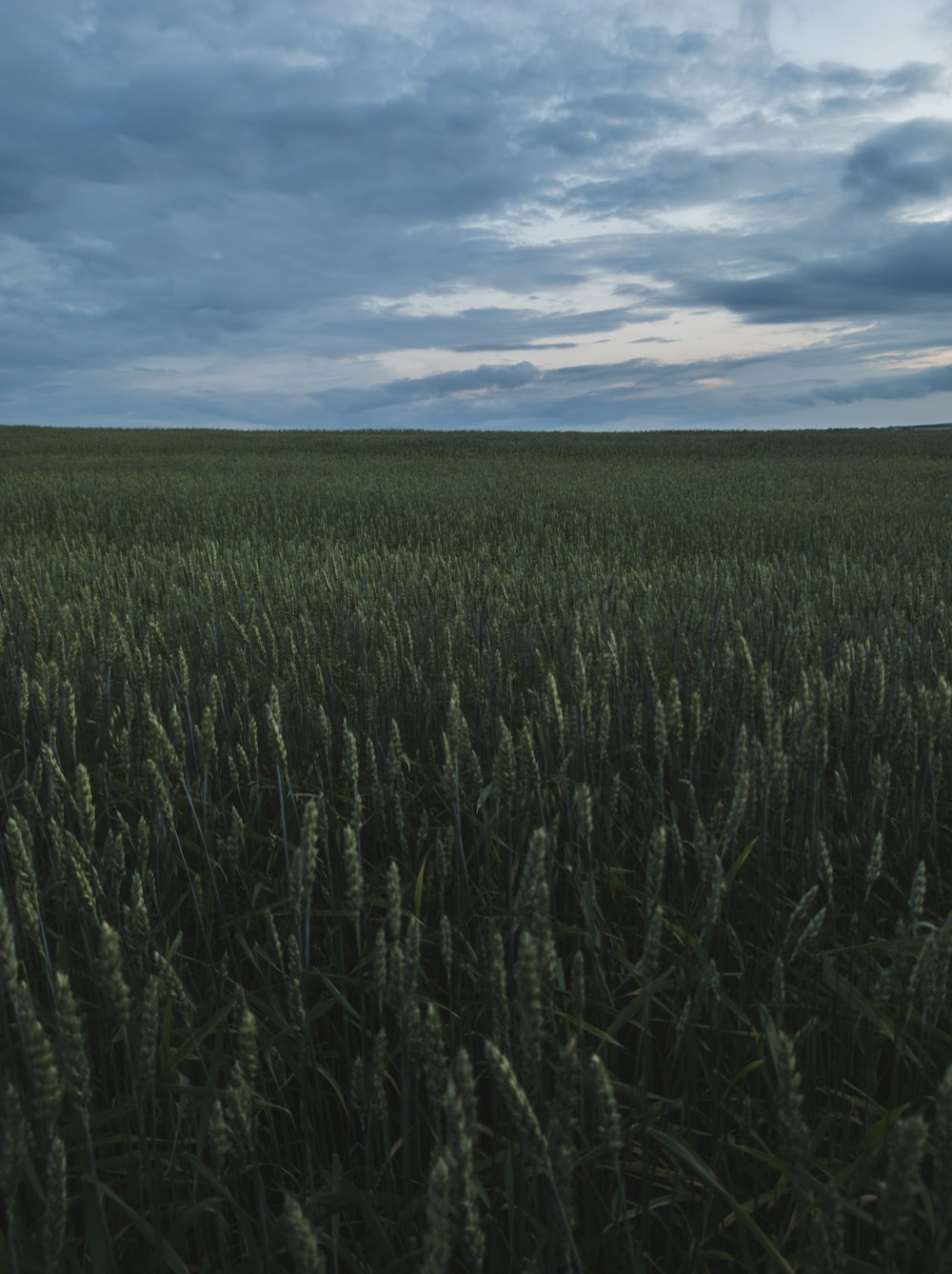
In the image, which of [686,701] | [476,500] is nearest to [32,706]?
[686,701]

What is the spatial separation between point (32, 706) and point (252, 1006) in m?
1.92

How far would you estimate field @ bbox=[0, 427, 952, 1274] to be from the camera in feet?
3.00

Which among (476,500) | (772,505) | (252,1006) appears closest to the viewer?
(252,1006)

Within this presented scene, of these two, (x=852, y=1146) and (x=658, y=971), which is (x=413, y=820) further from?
(x=852, y=1146)

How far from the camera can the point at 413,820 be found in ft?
7.66

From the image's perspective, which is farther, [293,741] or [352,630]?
[352,630]

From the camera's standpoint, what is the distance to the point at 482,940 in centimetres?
162

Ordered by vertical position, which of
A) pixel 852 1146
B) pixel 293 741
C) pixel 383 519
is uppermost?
pixel 383 519

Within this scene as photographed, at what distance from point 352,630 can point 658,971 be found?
7.54 feet

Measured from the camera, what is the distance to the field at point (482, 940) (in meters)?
0.91

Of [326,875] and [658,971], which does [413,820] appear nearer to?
[326,875]

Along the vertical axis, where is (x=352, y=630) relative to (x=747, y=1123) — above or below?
above

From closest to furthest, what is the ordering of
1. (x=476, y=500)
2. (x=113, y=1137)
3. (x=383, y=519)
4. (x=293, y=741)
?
1. (x=113, y=1137)
2. (x=293, y=741)
3. (x=383, y=519)
4. (x=476, y=500)

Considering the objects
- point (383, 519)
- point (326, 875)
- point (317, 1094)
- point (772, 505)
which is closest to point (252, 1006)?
point (317, 1094)
